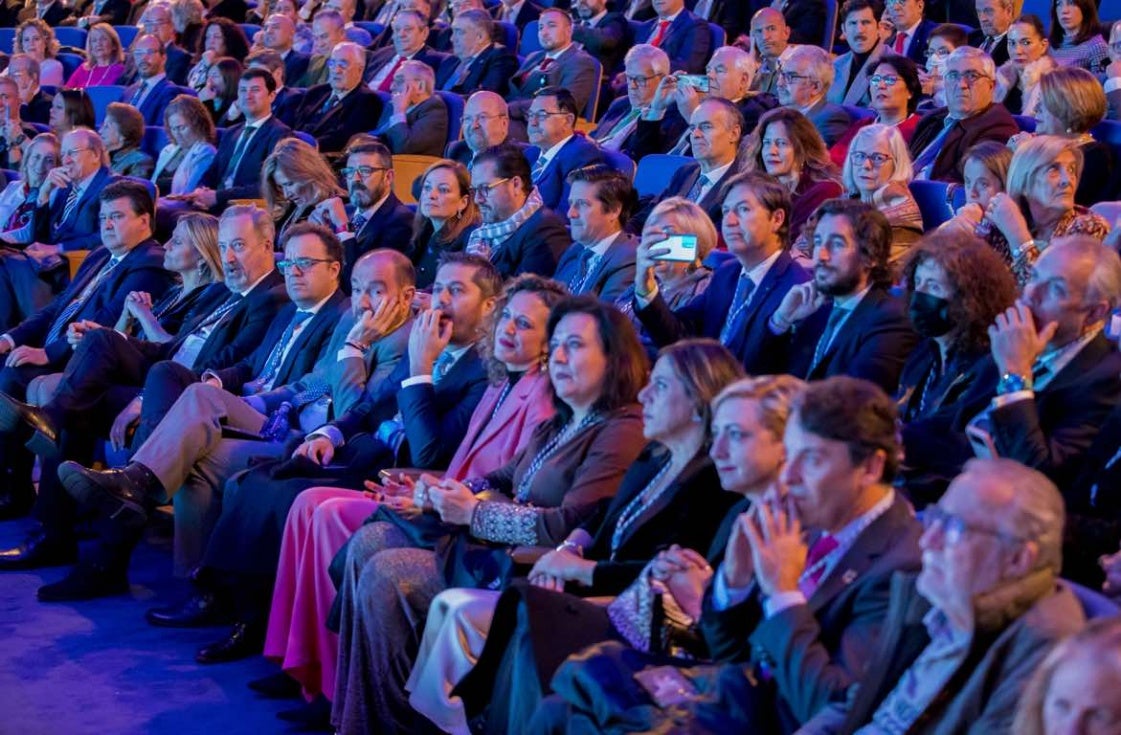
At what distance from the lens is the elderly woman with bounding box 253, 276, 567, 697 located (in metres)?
3.79

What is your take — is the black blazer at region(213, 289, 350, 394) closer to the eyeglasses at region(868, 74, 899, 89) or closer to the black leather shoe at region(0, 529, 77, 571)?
the black leather shoe at region(0, 529, 77, 571)

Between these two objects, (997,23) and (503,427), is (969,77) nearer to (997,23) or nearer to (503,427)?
(997,23)

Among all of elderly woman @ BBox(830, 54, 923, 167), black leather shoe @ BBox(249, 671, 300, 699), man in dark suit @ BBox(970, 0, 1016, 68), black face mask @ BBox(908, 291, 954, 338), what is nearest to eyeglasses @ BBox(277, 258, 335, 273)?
black leather shoe @ BBox(249, 671, 300, 699)

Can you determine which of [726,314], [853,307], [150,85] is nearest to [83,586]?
[726,314]

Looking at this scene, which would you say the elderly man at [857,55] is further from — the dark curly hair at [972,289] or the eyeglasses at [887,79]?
the dark curly hair at [972,289]

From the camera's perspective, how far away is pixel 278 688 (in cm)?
387

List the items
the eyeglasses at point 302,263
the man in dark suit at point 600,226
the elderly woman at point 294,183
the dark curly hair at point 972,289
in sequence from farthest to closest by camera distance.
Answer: the elderly woman at point 294,183 < the eyeglasses at point 302,263 < the man in dark suit at point 600,226 < the dark curly hair at point 972,289

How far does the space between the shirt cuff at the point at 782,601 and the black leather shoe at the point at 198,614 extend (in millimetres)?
2288

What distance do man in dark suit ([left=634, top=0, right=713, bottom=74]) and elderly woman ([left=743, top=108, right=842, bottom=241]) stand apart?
2279 millimetres

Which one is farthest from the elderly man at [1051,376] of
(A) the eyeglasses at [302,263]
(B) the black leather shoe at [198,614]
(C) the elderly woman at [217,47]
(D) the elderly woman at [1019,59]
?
(C) the elderly woman at [217,47]

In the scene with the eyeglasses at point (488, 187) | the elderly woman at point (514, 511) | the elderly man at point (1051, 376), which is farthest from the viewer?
the eyeglasses at point (488, 187)

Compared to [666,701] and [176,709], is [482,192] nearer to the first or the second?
[176,709]

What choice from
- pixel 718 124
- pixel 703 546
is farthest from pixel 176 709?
pixel 718 124

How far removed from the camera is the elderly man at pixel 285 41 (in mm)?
9148
